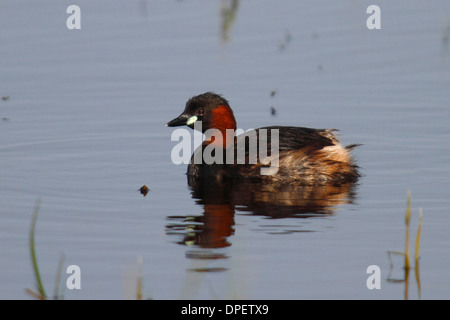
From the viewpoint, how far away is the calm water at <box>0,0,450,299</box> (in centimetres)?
672

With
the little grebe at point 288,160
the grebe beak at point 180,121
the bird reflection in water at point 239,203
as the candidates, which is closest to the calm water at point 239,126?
the bird reflection in water at point 239,203

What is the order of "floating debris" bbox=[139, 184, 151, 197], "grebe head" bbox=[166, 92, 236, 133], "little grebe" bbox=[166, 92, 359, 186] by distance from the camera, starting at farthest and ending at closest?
"grebe head" bbox=[166, 92, 236, 133] < "little grebe" bbox=[166, 92, 359, 186] < "floating debris" bbox=[139, 184, 151, 197]

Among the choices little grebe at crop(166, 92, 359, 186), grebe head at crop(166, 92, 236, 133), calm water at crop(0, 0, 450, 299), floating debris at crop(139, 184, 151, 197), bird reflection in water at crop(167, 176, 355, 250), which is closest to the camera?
calm water at crop(0, 0, 450, 299)

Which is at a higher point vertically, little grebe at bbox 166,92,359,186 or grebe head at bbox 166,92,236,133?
grebe head at bbox 166,92,236,133

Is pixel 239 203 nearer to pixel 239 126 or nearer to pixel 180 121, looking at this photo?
pixel 180 121

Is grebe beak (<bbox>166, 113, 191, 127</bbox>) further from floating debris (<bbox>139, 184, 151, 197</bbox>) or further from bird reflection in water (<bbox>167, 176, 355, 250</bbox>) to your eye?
floating debris (<bbox>139, 184, 151, 197</bbox>)

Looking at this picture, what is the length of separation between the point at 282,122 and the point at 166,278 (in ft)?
16.1

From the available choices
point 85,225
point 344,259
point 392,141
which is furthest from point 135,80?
point 344,259

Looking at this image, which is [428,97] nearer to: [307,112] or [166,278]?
[307,112]

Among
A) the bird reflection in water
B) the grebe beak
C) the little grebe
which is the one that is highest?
the grebe beak

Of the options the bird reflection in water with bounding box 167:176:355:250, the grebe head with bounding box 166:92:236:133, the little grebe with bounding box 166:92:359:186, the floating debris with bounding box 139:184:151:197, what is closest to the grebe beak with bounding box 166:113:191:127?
the grebe head with bounding box 166:92:236:133

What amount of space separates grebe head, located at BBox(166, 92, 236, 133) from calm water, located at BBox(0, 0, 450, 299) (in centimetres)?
57

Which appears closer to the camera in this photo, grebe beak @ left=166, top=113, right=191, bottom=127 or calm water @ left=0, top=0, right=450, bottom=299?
calm water @ left=0, top=0, right=450, bottom=299

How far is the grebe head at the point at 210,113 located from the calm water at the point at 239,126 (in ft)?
1.88
